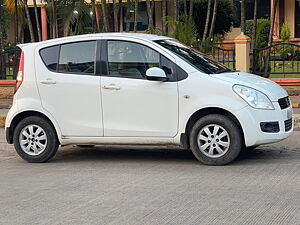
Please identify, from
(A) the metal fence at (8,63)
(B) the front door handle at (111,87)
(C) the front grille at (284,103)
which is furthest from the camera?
(A) the metal fence at (8,63)

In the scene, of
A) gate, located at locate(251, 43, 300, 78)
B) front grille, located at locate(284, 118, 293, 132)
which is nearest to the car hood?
front grille, located at locate(284, 118, 293, 132)

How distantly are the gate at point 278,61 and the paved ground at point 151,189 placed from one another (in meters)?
7.33

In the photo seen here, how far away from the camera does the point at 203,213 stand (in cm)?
651

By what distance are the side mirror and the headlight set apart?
98 centimetres

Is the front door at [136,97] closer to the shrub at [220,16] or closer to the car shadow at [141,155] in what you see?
the car shadow at [141,155]

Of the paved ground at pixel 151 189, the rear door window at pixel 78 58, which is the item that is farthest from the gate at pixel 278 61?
the rear door window at pixel 78 58

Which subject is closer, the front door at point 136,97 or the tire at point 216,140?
the tire at point 216,140

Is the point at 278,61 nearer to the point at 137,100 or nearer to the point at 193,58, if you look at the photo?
the point at 193,58

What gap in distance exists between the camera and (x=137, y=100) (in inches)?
357

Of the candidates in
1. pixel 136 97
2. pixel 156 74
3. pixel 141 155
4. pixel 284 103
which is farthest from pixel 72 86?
pixel 284 103

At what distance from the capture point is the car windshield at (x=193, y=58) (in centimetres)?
918

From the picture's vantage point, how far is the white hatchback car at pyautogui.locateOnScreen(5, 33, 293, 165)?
28.7ft

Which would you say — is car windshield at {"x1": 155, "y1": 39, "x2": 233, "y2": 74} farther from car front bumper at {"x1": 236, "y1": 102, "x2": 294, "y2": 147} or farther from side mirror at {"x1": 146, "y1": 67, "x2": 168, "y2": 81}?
car front bumper at {"x1": 236, "y1": 102, "x2": 294, "y2": 147}

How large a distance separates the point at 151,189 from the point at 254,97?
2054 mm
